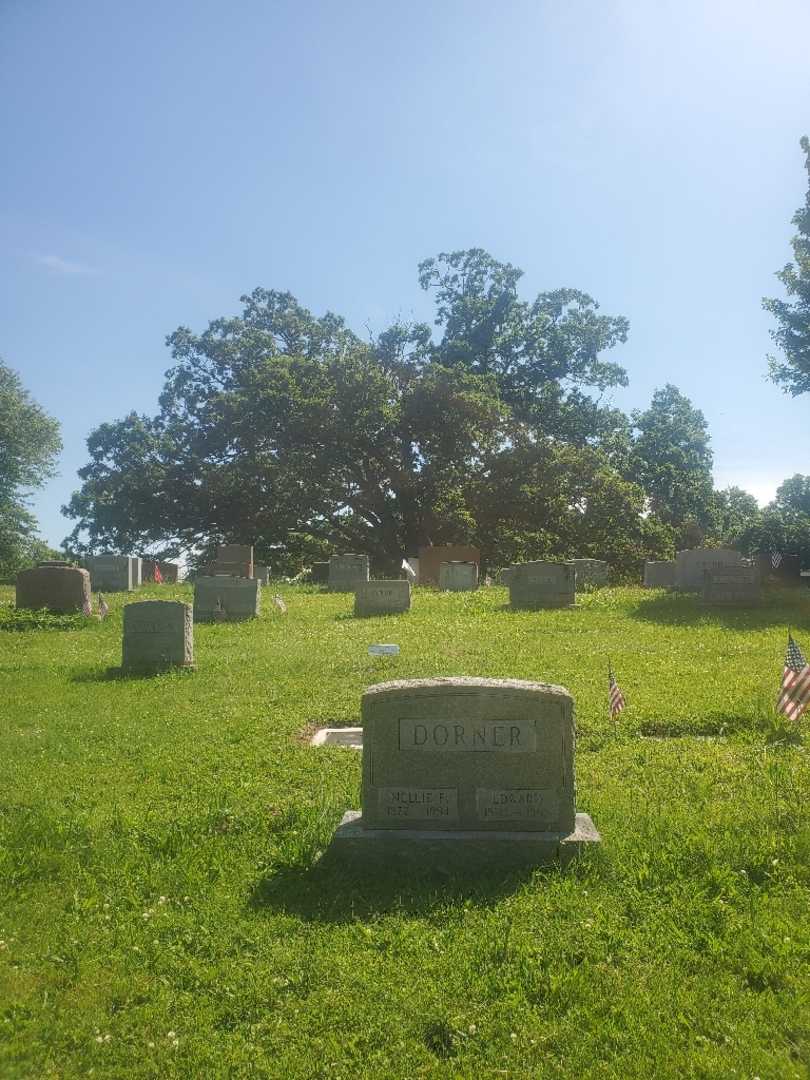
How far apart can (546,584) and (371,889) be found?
15.8 meters

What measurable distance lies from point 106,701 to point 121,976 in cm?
684

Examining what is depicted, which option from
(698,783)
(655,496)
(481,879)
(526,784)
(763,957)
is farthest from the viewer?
(655,496)

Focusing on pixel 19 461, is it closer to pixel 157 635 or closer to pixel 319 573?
pixel 319 573

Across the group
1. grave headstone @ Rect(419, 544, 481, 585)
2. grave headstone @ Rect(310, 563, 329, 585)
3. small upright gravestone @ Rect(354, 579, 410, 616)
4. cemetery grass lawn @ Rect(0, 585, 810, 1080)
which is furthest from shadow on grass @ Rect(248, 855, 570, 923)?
grave headstone @ Rect(310, 563, 329, 585)

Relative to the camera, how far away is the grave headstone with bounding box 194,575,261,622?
19.2 metres

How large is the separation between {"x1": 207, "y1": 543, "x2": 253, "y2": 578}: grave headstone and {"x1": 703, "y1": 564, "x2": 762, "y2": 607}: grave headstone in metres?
14.0

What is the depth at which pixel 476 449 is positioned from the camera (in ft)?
124

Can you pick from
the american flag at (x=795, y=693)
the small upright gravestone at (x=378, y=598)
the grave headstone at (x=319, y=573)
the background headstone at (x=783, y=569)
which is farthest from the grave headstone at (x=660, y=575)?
the american flag at (x=795, y=693)

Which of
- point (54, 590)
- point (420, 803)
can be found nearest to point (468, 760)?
point (420, 803)

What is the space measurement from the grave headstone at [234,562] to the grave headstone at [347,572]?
272 centimetres

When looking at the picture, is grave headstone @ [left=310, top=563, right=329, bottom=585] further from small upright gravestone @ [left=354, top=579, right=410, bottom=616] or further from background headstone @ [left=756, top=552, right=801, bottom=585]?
background headstone @ [left=756, top=552, right=801, bottom=585]

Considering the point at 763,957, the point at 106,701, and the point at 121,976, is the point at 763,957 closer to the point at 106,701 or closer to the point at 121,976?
the point at 121,976

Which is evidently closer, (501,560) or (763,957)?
(763,957)

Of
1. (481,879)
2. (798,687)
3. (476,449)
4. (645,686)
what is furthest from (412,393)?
(481,879)
